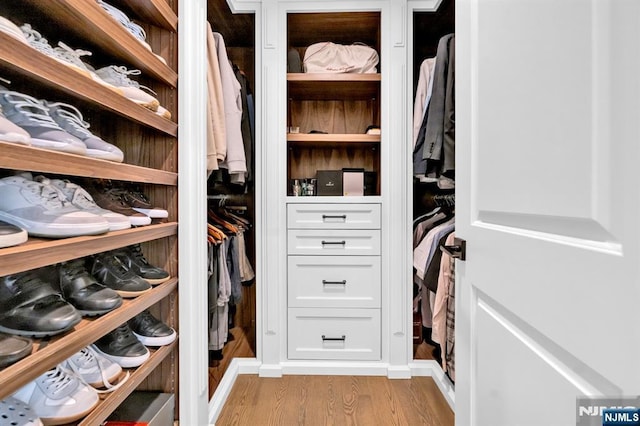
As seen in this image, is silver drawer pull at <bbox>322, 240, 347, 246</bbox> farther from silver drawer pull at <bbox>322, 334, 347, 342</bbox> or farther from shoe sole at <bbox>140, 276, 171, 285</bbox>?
shoe sole at <bbox>140, 276, 171, 285</bbox>

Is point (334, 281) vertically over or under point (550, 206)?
under

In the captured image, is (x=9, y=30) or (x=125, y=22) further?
(x=125, y=22)

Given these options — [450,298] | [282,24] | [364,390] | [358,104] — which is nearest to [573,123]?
[450,298]

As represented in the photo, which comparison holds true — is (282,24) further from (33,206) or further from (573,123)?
(573,123)

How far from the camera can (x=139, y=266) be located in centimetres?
118

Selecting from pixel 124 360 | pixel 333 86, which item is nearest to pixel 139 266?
pixel 124 360

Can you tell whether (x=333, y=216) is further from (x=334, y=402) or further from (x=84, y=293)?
(x=84, y=293)

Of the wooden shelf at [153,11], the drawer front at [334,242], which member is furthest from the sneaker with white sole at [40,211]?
the drawer front at [334,242]

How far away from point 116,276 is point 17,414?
408 millimetres

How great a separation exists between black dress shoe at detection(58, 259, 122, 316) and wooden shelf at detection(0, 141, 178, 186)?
263 millimetres

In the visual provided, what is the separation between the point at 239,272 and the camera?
6.65 feet

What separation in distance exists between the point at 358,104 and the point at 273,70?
2.24 feet

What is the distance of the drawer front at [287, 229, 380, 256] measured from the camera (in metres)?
2.09

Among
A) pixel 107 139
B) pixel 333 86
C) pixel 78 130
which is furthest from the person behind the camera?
pixel 333 86
